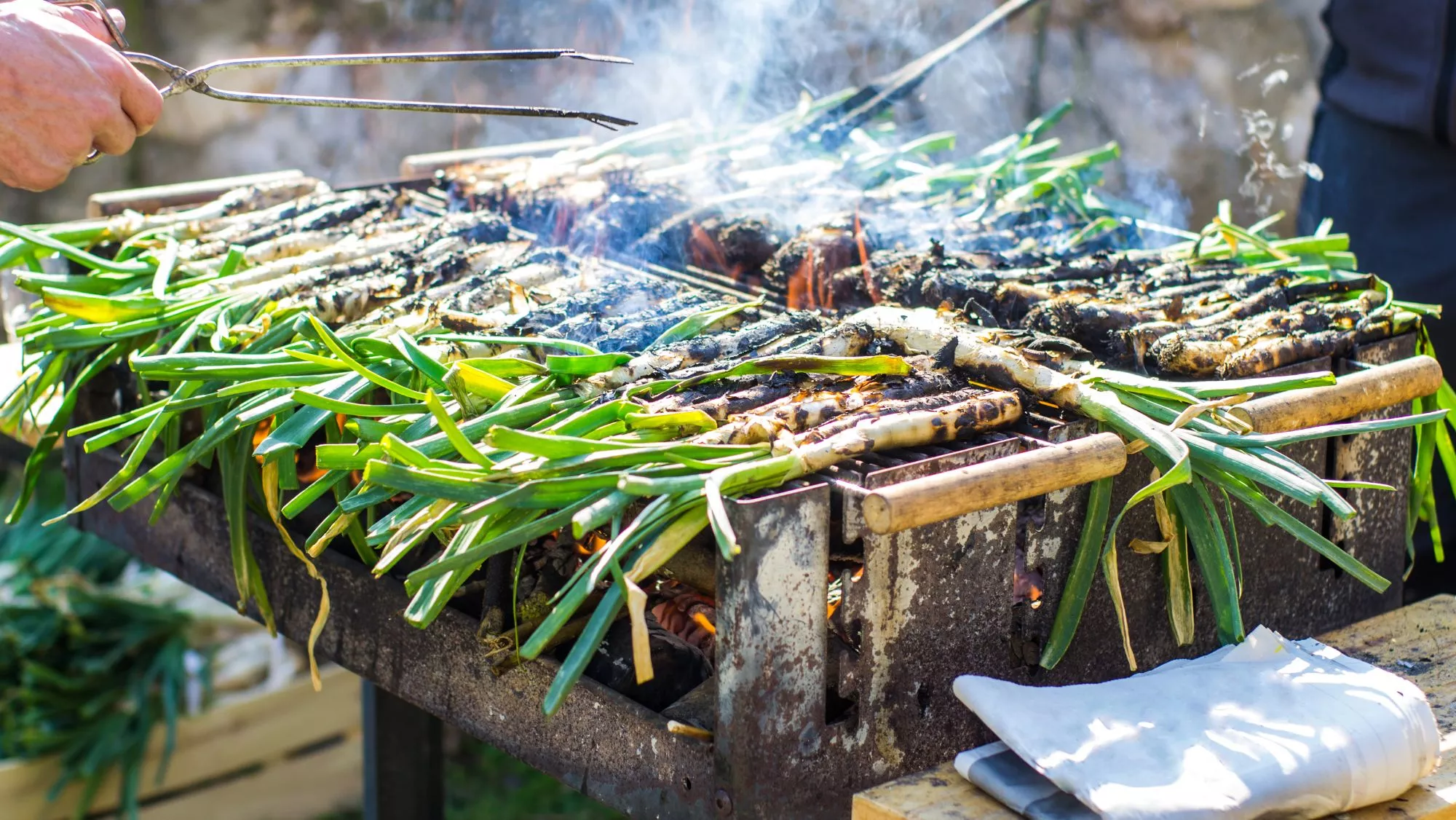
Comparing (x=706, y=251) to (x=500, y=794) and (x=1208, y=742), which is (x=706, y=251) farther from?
(x=500, y=794)

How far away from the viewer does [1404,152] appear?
3.75 metres

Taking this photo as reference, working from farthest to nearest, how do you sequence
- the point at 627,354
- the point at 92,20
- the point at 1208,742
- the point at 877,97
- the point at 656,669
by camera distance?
1. the point at 877,97
2. the point at 92,20
3. the point at 627,354
4. the point at 656,669
5. the point at 1208,742

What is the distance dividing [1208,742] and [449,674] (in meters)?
1.21

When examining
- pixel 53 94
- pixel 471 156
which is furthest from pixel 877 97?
pixel 53 94

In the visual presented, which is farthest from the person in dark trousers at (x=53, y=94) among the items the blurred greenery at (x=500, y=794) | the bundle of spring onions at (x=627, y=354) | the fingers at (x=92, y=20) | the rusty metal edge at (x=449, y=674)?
the blurred greenery at (x=500, y=794)

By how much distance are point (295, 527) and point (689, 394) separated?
1020 mm

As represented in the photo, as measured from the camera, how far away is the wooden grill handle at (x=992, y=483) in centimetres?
162

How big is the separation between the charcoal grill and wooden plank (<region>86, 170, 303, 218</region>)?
66.1 inches

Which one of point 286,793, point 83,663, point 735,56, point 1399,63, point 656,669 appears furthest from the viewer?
point 735,56

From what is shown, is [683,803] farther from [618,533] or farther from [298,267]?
[298,267]

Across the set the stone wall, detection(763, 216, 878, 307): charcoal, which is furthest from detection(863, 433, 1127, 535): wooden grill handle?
the stone wall

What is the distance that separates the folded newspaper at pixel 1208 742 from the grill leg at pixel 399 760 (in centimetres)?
179

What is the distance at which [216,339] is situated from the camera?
2371 mm

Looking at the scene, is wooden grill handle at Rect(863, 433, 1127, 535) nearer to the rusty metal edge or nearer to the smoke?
the rusty metal edge
